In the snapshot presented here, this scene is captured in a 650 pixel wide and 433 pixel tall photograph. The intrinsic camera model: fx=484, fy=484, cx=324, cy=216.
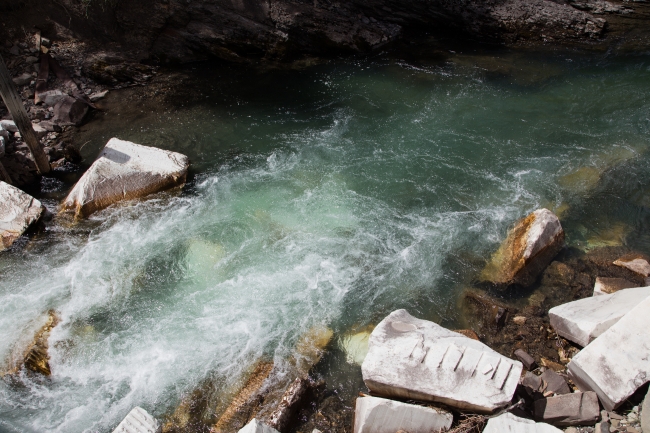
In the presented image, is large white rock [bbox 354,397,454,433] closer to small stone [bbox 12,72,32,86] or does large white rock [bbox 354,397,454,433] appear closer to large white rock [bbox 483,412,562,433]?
large white rock [bbox 483,412,562,433]

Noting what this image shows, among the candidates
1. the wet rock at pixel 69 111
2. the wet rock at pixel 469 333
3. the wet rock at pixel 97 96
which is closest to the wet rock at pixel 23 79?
the wet rock at pixel 69 111

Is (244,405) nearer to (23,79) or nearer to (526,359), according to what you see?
(526,359)

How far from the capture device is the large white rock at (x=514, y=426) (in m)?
3.73

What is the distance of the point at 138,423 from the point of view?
4152 millimetres

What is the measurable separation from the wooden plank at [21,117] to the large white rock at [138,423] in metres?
4.98

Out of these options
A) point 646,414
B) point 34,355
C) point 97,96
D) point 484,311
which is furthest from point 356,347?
point 97,96

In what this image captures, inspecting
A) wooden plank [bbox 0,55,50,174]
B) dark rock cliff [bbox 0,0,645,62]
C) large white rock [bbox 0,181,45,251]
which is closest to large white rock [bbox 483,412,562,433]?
A: large white rock [bbox 0,181,45,251]

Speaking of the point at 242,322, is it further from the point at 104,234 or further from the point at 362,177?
the point at 362,177

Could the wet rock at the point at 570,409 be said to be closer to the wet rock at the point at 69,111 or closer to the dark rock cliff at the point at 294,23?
the wet rock at the point at 69,111

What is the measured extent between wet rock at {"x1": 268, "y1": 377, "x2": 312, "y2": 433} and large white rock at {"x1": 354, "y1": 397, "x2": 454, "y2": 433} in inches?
25.3

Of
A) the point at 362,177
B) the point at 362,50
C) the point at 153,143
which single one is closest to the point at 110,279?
the point at 153,143

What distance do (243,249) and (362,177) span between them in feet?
7.30

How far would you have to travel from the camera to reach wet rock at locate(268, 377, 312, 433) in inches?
169

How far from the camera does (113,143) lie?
7.33m
